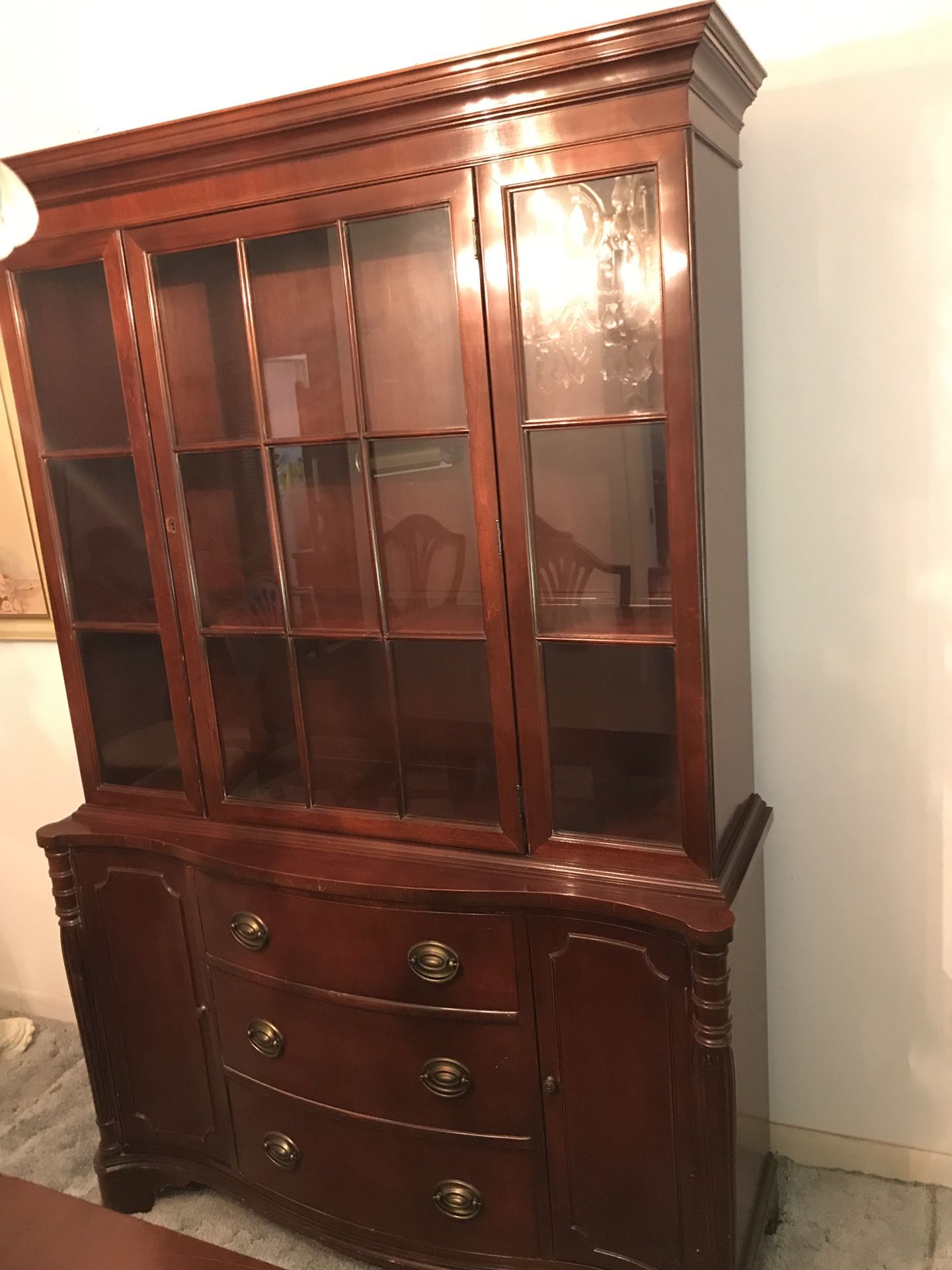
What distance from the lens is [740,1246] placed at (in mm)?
1686

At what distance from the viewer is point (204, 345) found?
1741 millimetres

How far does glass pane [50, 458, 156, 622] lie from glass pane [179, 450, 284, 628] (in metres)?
0.14

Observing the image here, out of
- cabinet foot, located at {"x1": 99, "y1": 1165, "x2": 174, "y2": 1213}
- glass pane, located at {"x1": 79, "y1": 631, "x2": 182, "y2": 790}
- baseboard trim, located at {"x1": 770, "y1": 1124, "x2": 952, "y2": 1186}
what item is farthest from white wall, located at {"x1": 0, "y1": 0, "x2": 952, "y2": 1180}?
cabinet foot, located at {"x1": 99, "y1": 1165, "x2": 174, "y2": 1213}

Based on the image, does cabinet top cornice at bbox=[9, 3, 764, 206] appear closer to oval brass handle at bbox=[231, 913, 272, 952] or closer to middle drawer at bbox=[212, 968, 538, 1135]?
oval brass handle at bbox=[231, 913, 272, 952]

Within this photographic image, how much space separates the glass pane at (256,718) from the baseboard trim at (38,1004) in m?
1.31

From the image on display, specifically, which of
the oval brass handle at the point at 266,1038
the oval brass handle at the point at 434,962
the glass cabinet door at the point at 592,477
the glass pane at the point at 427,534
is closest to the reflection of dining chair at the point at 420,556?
the glass pane at the point at 427,534

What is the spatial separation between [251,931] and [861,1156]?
4.19 feet

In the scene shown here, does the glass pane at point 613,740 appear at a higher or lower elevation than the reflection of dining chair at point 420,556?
lower

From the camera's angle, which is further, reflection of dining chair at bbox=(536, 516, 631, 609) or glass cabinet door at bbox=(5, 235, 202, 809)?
glass cabinet door at bbox=(5, 235, 202, 809)

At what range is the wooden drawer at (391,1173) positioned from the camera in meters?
1.74

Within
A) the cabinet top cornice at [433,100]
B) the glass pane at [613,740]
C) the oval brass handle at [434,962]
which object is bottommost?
the oval brass handle at [434,962]

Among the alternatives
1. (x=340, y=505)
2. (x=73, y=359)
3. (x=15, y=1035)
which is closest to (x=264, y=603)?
(x=340, y=505)

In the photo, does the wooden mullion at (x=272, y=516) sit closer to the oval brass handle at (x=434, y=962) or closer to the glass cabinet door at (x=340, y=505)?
the glass cabinet door at (x=340, y=505)

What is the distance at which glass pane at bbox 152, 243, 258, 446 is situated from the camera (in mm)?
1693
